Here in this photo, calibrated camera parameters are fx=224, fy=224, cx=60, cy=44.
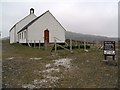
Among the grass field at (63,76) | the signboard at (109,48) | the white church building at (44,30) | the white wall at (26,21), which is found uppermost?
the white wall at (26,21)

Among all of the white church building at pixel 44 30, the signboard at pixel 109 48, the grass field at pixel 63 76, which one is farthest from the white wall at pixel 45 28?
the grass field at pixel 63 76

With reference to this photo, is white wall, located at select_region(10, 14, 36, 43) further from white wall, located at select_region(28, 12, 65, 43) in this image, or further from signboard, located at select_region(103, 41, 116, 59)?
signboard, located at select_region(103, 41, 116, 59)

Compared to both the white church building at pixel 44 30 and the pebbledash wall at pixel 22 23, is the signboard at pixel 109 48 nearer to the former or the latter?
the white church building at pixel 44 30

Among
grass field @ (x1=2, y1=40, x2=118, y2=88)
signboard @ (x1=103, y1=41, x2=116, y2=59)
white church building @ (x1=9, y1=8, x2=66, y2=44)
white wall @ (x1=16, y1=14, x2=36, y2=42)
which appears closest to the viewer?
grass field @ (x1=2, y1=40, x2=118, y2=88)

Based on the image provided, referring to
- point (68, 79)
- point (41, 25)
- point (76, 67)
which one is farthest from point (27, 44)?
point (68, 79)

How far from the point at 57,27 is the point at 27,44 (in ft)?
19.8

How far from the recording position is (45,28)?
38.5m

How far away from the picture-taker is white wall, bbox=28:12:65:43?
3797 cm

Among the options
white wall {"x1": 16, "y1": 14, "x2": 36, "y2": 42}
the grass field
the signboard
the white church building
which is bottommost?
the grass field

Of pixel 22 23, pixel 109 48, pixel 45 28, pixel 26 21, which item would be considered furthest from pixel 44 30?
pixel 109 48

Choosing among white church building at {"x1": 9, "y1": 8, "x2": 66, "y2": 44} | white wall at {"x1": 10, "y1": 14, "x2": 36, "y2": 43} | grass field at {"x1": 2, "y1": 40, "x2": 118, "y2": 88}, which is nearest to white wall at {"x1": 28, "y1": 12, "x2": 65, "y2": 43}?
white church building at {"x1": 9, "y1": 8, "x2": 66, "y2": 44}

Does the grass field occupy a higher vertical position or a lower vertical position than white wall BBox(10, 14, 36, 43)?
lower

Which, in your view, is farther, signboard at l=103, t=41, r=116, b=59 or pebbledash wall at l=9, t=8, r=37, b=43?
pebbledash wall at l=9, t=8, r=37, b=43

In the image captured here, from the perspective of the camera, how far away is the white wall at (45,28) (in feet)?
125
